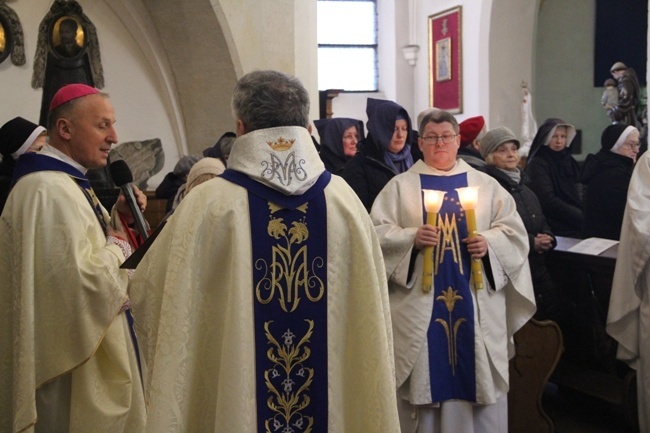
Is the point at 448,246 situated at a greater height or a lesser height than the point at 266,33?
lesser

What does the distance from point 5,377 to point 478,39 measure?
12.1m

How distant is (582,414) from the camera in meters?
5.87

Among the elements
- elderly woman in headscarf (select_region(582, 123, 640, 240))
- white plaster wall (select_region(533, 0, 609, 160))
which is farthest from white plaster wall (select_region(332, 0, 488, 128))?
elderly woman in headscarf (select_region(582, 123, 640, 240))

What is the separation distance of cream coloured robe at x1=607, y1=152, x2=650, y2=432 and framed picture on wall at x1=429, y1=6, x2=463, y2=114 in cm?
1025

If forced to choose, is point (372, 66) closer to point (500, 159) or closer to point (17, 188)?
point (500, 159)

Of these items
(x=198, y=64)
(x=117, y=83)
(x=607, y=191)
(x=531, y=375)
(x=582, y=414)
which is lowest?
(x=582, y=414)

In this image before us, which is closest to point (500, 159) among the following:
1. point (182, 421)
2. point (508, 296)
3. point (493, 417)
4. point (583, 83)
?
point (508, 296)

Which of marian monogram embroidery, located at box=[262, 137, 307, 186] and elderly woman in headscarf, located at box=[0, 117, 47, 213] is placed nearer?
marian monogram embroidery, located at box=[262, 137, 307, 186]

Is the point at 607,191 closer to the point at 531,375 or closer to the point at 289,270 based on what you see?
the point at 531,375

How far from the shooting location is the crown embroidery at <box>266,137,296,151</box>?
8.84 ft

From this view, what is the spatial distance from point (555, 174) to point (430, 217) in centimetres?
344

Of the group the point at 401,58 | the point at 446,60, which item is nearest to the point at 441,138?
the point at 446,60

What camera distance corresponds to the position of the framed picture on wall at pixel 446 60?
49.4 ft

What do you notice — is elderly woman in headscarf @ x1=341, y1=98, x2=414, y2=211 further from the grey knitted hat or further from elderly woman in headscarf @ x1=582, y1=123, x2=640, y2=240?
elderly woman in headscarf @ x1=582, y1=123, x2=640, y2=240
